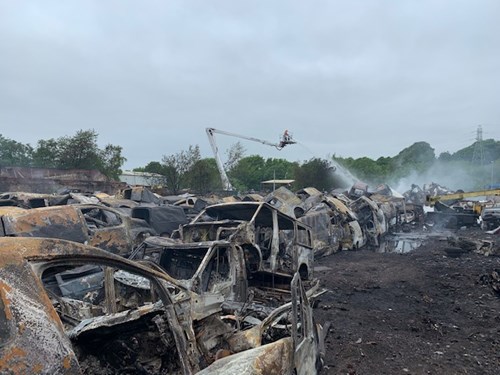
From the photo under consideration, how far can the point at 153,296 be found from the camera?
12.5ft

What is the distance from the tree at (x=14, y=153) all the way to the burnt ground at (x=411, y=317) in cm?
3486

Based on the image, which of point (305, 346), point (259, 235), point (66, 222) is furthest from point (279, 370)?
point (66, 222)

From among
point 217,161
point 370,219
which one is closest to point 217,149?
point 217,161

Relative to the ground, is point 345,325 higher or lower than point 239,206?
lower

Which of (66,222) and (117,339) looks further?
(66,222)

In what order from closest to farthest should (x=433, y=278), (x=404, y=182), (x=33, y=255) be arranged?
(x=33, y=255) → (x=433, y=278) → (x=404, y=182)

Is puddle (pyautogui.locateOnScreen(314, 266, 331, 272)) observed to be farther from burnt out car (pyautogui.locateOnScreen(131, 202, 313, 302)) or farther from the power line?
the power line

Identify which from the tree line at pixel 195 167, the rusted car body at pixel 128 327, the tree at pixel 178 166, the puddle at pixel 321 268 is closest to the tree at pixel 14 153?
the tree line at pixel 195 167

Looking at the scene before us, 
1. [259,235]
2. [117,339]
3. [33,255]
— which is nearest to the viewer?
[33,255]

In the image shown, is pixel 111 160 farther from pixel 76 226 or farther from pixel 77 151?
pixel 76 226

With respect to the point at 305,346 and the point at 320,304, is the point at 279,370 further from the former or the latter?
the point at 320,304

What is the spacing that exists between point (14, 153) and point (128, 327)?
1599 inches

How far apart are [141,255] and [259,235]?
2.45m

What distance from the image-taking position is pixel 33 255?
1917mm
